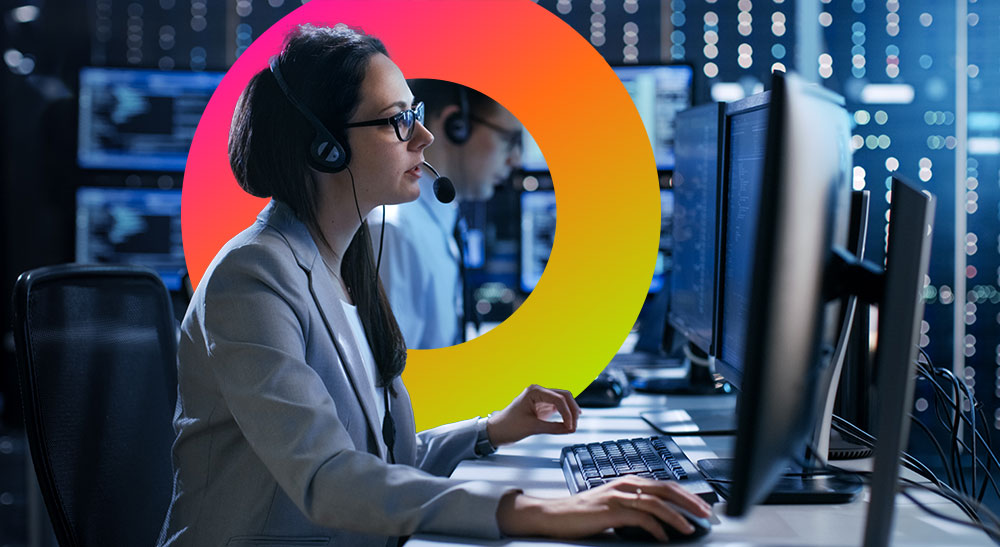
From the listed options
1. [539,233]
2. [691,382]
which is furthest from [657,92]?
[691,382]

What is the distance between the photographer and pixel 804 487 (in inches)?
43.4

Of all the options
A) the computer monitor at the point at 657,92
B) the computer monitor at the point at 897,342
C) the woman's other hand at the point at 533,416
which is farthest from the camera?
the computer monitor at the point at 657,92

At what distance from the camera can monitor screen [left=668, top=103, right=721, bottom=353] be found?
150cm

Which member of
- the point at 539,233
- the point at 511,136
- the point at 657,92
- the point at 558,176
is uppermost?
the point at 657,92

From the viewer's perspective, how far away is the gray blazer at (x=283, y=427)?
0.93 metres

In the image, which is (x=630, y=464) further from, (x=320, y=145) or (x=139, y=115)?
(x=139, y=115)

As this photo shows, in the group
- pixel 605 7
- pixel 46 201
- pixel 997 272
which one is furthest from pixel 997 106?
pixel 46 201

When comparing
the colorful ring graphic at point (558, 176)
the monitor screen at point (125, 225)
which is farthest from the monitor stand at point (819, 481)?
the monitor screen at point (125, 225)

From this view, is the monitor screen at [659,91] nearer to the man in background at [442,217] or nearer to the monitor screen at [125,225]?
the man in background at [442,217]

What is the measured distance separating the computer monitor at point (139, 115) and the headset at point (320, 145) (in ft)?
6.18

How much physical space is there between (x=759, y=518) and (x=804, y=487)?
0.13 metres

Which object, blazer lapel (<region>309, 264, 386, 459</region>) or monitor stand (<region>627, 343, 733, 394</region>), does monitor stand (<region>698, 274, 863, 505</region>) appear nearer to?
blazer lapel (<region>309, 264, 386, 459</region>)

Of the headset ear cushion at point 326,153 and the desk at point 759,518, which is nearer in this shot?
the desk at point 759,518

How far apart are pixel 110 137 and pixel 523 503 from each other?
2.65m
